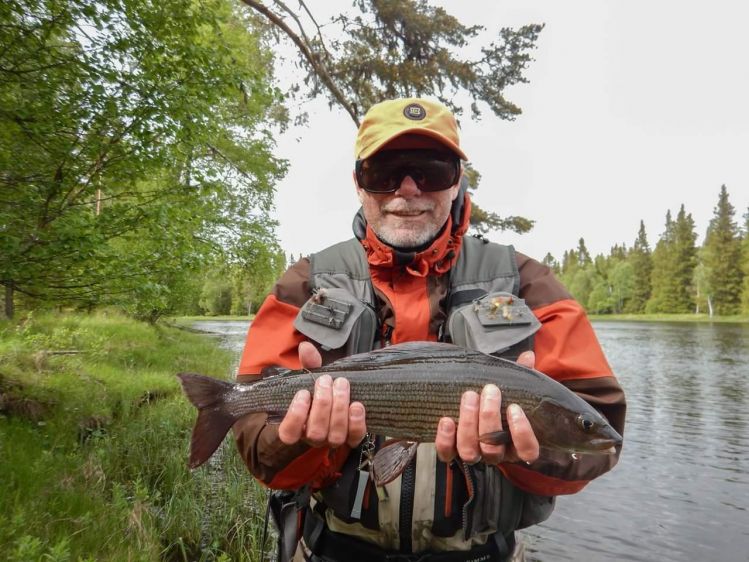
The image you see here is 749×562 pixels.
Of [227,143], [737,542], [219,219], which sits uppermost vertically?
[227,143]

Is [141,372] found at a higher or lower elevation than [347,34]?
lower

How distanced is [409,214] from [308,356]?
43.3 inches

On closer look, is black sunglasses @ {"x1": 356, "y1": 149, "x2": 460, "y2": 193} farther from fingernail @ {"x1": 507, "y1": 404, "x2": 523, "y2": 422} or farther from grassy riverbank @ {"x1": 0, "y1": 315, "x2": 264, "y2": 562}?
grassy riverbank @ {"x1": 0, "y1": 315, "x2": 264, "y2": 562}

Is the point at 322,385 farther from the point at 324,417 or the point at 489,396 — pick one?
the point at 489,396

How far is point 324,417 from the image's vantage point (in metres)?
2.61

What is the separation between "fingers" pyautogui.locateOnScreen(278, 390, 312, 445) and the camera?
Result: 261cm

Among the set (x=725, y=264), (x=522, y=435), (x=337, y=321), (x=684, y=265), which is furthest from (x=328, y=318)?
(x=684, y=265)

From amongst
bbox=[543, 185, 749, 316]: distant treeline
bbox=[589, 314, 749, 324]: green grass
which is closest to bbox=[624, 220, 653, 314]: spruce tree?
bbox=[543, 185, 749, 316]: distant treeline

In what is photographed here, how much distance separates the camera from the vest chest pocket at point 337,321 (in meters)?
2.94

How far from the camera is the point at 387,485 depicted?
2.82 metres

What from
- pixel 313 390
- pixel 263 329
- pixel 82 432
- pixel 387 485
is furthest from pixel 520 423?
pixel 82 432

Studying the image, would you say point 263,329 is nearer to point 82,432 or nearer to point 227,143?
point 82,432

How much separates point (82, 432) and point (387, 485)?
646cm

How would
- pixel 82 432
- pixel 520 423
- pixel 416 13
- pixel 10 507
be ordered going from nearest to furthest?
pixel 520 423 → pixel 10 507 → pixel 82 432 → pixel 416 13
